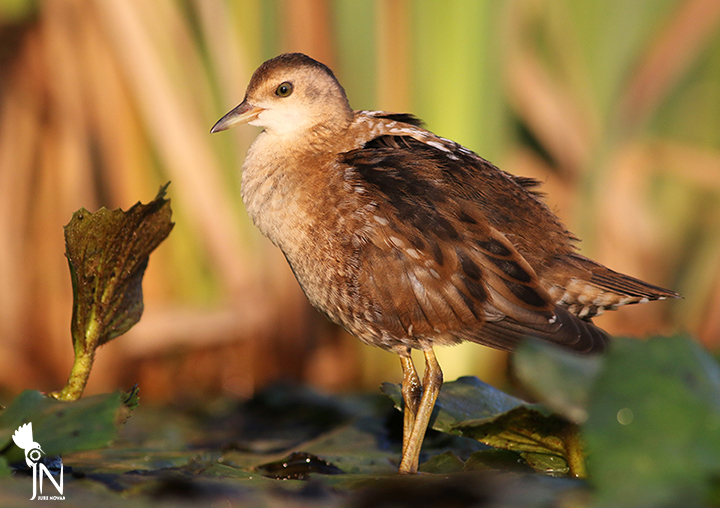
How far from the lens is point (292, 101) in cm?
229

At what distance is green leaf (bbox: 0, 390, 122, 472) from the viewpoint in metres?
0.97

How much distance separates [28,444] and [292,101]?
151cm

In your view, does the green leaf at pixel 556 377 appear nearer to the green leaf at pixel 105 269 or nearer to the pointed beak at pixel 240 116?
the green leaf at pixel 105 269

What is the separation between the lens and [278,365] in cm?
327

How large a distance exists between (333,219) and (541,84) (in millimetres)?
2111

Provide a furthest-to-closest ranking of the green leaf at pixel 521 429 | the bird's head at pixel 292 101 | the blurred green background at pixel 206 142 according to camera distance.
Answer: the blurred green background at pixel 206 142
the bird's head at pixel 292 101
the green leaf at pixel 521 429

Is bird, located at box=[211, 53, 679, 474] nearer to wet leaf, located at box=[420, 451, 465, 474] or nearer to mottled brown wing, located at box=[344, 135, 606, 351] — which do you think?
mottled brown wing, located at box=[344, 135, 606, 351]

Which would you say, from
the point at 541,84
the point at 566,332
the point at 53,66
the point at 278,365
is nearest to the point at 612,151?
the point at 541,84

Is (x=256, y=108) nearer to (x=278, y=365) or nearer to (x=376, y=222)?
(x=376, y=222)

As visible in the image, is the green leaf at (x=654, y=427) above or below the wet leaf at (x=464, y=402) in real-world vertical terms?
above

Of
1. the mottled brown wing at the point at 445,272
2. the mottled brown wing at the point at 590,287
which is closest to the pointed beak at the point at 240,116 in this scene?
the mottled brown wing at the point at 445,272

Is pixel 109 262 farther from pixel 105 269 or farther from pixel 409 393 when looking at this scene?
pixel 409 393

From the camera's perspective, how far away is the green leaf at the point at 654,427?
2.40ft

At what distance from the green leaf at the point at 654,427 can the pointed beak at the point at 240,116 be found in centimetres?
173
